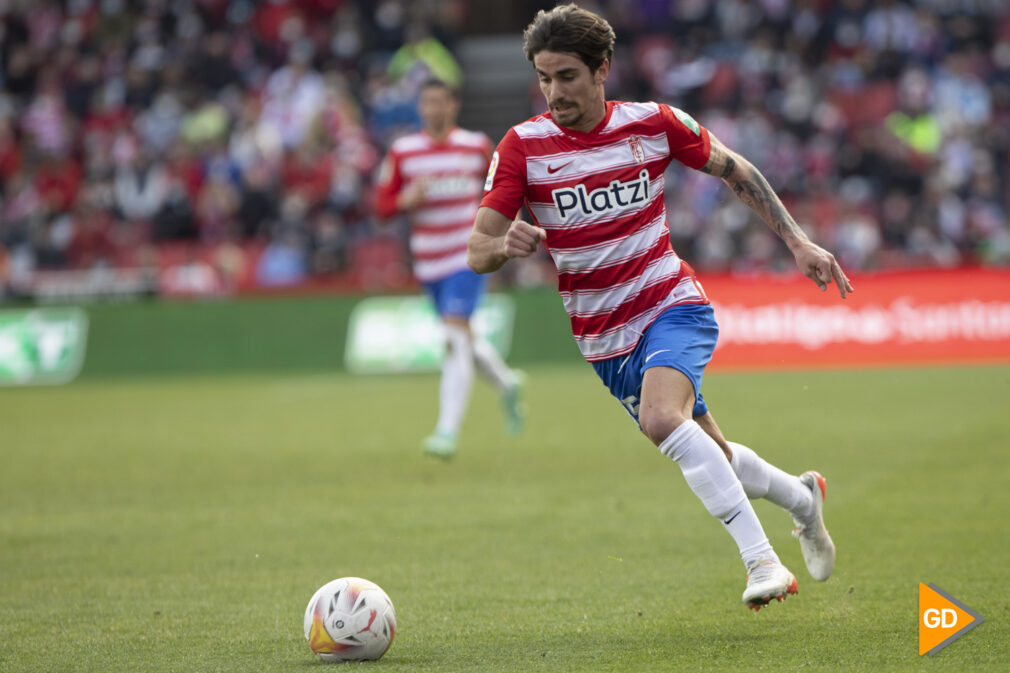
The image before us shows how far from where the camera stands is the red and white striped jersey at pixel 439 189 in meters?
10.2

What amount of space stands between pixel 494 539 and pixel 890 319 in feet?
35.2

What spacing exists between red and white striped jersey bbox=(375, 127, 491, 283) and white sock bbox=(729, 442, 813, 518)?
199 inches

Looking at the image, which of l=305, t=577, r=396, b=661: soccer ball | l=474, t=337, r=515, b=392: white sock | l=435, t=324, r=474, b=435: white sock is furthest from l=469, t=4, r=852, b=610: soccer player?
l=474, t=337, r=515, b=392: white sock

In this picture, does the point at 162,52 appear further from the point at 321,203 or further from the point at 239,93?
the point at 321,203

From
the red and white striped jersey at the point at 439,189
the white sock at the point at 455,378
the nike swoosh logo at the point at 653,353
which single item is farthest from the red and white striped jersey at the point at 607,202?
the red and white striped jersey at the point at 439,189

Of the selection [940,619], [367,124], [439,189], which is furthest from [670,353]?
[367,124]

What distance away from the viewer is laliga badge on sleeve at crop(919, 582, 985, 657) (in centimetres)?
464

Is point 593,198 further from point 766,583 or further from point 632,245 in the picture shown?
point 766,583

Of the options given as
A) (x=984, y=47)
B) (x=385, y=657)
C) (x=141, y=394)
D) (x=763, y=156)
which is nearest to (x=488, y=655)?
(x=385, y=657)

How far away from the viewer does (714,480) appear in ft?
16.3

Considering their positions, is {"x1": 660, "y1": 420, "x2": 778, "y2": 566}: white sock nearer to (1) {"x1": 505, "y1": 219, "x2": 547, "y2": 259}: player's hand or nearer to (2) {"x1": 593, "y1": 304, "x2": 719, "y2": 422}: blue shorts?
(2) {"x1": 593, "y1": 304, "x2": 719, "y2": 422}: blue shorts

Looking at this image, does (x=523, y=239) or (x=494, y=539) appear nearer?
(x=523, y=239)

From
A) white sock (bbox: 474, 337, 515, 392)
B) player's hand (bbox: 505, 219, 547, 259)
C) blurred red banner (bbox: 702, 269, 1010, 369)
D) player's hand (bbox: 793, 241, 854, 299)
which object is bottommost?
blurred red banner (bbox: 702, 269, 1010, 369)

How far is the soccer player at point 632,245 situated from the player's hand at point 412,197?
15.5ft
